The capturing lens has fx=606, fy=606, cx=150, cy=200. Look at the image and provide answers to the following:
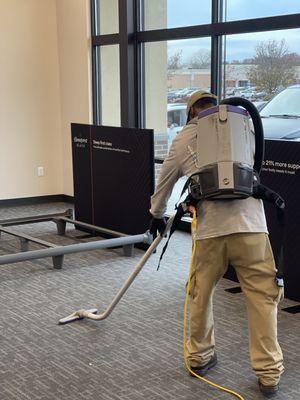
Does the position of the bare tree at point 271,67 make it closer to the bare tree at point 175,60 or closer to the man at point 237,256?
the bare tree at point 175,60

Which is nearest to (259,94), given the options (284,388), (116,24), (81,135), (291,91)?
(291,91)

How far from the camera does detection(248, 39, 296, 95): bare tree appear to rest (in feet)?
15.7

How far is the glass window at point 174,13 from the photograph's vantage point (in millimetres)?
5445

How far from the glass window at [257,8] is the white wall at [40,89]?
Result: 2106 mm

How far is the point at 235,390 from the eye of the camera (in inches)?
108

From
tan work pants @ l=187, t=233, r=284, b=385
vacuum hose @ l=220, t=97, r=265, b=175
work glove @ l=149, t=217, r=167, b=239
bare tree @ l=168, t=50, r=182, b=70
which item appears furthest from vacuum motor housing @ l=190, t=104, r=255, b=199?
bare tree @ l=168, t=50, r=182, b=70

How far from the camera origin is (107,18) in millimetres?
6684

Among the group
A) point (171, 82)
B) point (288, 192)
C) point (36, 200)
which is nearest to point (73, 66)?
point (171, 82)

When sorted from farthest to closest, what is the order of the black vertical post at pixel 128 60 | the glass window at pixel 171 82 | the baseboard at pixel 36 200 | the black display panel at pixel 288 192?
1. the baseboard at pixel 36 200
2. the black vertical post at pixel 128 60
3. the glass window at pixel 171 82
4. the black display panel at pixel 288 192

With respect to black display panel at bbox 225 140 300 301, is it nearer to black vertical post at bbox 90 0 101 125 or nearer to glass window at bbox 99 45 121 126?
glass window at bbox 99 45 121 126

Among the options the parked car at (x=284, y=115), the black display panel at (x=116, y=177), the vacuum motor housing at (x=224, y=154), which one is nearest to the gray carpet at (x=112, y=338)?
the black display panel at (x=116, y=177)

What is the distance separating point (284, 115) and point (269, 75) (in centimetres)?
38

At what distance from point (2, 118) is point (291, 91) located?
3.55 meters

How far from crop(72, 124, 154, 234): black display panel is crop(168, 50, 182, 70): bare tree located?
3.45 ft
